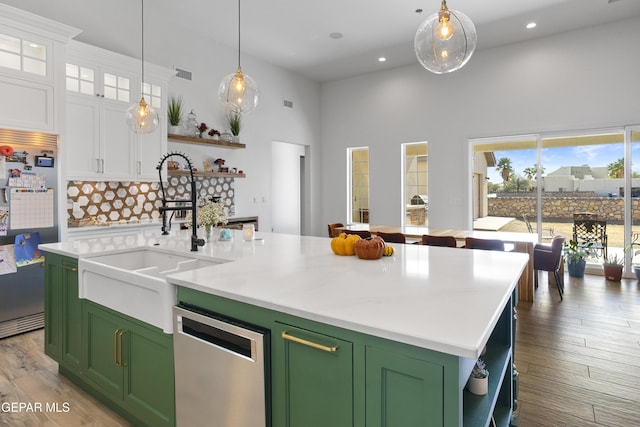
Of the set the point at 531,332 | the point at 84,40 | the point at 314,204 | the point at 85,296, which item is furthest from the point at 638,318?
the point at 84,40

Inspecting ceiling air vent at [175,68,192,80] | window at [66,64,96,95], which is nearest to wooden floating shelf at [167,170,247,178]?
window at [66,64,96,95]

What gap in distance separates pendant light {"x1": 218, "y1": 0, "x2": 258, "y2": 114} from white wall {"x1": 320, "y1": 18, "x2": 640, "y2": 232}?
186 inches

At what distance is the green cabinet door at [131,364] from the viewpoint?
5.89 feet

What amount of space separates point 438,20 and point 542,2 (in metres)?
3.75

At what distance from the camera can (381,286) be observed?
153 centimetres

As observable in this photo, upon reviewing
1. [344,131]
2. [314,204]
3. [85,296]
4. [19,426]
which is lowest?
[19,426]

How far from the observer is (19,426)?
2.16 meters

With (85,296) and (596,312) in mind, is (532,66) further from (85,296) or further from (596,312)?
(85,296)

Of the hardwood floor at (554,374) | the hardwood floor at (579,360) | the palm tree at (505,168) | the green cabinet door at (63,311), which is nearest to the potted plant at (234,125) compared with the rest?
the hardwood floor at (554,374)

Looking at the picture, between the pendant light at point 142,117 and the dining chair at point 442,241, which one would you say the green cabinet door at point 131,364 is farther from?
the dining chair at point 442,241

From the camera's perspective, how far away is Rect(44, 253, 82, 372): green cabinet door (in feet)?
8.01

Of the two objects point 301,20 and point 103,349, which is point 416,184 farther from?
point 103,349

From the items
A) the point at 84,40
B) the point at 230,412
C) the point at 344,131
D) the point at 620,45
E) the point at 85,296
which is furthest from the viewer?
the point at 344,131

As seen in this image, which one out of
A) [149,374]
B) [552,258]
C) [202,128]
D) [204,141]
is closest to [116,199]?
[204,141]
